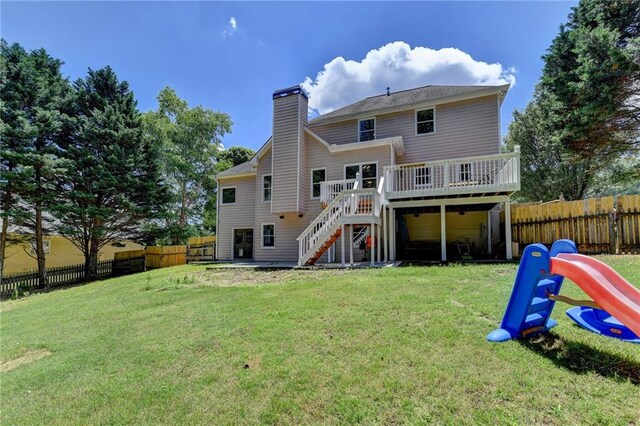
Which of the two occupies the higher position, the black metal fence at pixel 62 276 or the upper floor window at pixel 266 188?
the upper floor window at pixel 266 188

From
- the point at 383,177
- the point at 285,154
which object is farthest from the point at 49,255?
the point at 383,177

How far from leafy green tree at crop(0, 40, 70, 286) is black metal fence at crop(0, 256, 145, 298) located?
0.40 metres

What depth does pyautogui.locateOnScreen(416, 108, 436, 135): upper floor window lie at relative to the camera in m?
14.2

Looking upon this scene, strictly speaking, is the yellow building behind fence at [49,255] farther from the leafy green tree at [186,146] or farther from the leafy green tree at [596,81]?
the leafy green tree at [596,81]

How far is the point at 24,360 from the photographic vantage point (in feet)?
15.7

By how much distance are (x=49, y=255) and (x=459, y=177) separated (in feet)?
77.7

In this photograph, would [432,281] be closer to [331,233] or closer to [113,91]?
[331,233]

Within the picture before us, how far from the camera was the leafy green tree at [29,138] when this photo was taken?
13461 mm

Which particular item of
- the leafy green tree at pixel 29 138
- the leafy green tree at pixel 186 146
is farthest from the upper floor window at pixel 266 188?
the leafy green tree at pixel 29 138

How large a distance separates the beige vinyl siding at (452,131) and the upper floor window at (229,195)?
9.04m

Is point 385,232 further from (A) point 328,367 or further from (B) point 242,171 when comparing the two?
(B) point 242,171

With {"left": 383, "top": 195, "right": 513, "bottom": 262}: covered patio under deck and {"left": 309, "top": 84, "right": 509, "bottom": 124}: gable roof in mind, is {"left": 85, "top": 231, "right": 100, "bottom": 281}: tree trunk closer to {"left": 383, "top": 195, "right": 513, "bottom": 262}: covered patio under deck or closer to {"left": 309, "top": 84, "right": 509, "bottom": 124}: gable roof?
{"left": 309, "top": 84, "right": 509, "bottom": 124}: gable roof

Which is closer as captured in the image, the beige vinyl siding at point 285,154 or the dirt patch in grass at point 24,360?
the dirt patch in grass at point 24,360

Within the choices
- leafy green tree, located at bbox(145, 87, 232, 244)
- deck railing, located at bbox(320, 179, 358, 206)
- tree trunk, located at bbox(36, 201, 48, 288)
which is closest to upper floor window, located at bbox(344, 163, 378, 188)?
deck railing, located at bbox(320, 179, 358, 206)
